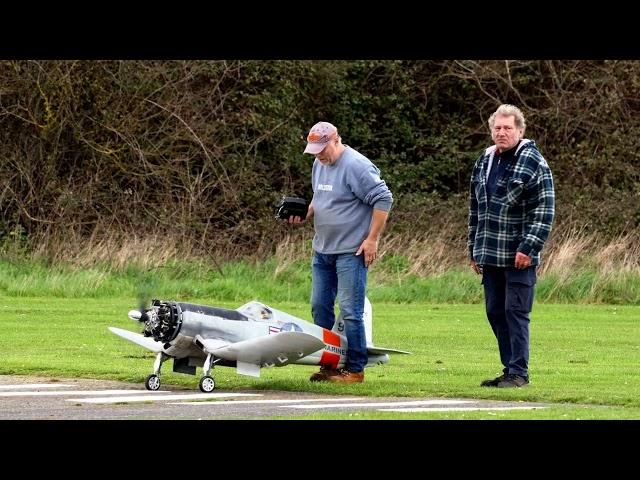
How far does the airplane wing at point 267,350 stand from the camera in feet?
37.0

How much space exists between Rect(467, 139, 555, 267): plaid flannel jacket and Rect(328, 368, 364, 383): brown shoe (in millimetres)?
1386

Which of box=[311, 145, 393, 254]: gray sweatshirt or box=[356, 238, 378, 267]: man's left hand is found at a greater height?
box=[311, 145, 393, 254]: gray sweatshirt

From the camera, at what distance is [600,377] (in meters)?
12.9

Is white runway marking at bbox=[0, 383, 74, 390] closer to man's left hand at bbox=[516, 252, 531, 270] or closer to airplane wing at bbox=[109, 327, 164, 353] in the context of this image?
airplane wing at bbox=[109, 327, 164, 353]

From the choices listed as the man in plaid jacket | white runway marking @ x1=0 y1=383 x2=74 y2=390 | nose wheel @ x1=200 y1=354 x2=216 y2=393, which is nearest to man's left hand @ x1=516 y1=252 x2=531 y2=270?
the man in plaid jacket

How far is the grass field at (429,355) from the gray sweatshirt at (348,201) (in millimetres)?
1219

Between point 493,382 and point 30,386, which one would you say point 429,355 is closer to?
point 493,382

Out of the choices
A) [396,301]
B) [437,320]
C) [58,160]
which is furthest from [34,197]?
[437,320]

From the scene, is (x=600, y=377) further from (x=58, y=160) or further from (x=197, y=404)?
(x=58, y=160)

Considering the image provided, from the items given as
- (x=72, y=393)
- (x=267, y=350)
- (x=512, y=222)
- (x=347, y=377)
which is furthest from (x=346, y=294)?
(x=72, y=393)

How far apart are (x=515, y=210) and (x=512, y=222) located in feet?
0.34

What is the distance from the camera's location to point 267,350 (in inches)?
446

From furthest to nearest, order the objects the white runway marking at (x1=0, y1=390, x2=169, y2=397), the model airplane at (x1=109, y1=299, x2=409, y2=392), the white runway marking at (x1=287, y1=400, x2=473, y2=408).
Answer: the model airplane at (x1=109, y1=299, x2=409, y2=392) → the white runway marking at (x1=0, y1=390, x2=169, y2=397) → the white runway marking at (x1=287, y1=400, x2=473, y2=408)

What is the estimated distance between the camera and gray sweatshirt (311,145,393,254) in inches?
467
